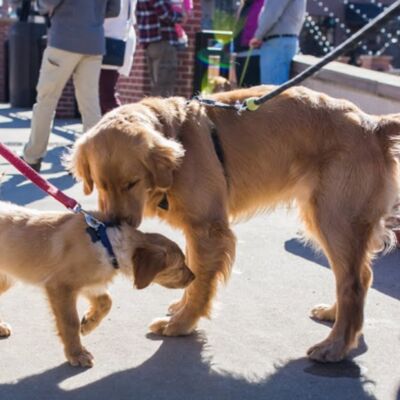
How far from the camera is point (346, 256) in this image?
4230 mm

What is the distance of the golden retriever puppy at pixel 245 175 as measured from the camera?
159 inches

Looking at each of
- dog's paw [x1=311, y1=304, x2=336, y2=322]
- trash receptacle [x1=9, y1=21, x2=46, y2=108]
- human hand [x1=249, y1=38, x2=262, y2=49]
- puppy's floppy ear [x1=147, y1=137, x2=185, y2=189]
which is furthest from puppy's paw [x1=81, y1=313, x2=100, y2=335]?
trash receptacle [x1=9, y1=21, x2=46, y2=108]

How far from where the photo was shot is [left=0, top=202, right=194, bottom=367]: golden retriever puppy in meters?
3.90

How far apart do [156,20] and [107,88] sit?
1.54 metres

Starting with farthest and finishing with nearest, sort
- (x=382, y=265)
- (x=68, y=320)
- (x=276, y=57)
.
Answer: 1. (x=276, y=57)
2. (x=382, y=265)
3. (x=68, y=320)

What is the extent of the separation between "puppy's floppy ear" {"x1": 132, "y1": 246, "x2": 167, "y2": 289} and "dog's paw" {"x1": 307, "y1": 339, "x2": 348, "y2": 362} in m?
0.90

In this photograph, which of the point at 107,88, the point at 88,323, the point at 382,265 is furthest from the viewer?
the point at 107,88

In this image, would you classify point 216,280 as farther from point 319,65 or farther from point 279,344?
point 319,65

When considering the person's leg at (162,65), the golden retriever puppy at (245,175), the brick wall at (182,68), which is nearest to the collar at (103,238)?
the golden retriever puppy at (245,175)

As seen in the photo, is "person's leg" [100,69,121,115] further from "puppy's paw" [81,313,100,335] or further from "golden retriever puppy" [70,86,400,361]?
"puppy's paw" [81,313,100,335]

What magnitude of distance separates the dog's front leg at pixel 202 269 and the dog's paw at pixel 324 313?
0.72 meters

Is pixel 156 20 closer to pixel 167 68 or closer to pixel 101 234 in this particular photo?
pixel 167 68

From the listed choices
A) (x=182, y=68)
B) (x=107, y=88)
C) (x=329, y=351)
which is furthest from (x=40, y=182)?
(x=182, y=68)

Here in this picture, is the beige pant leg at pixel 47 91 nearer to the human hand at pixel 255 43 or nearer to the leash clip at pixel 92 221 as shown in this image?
the human hand at pixel 255 43
